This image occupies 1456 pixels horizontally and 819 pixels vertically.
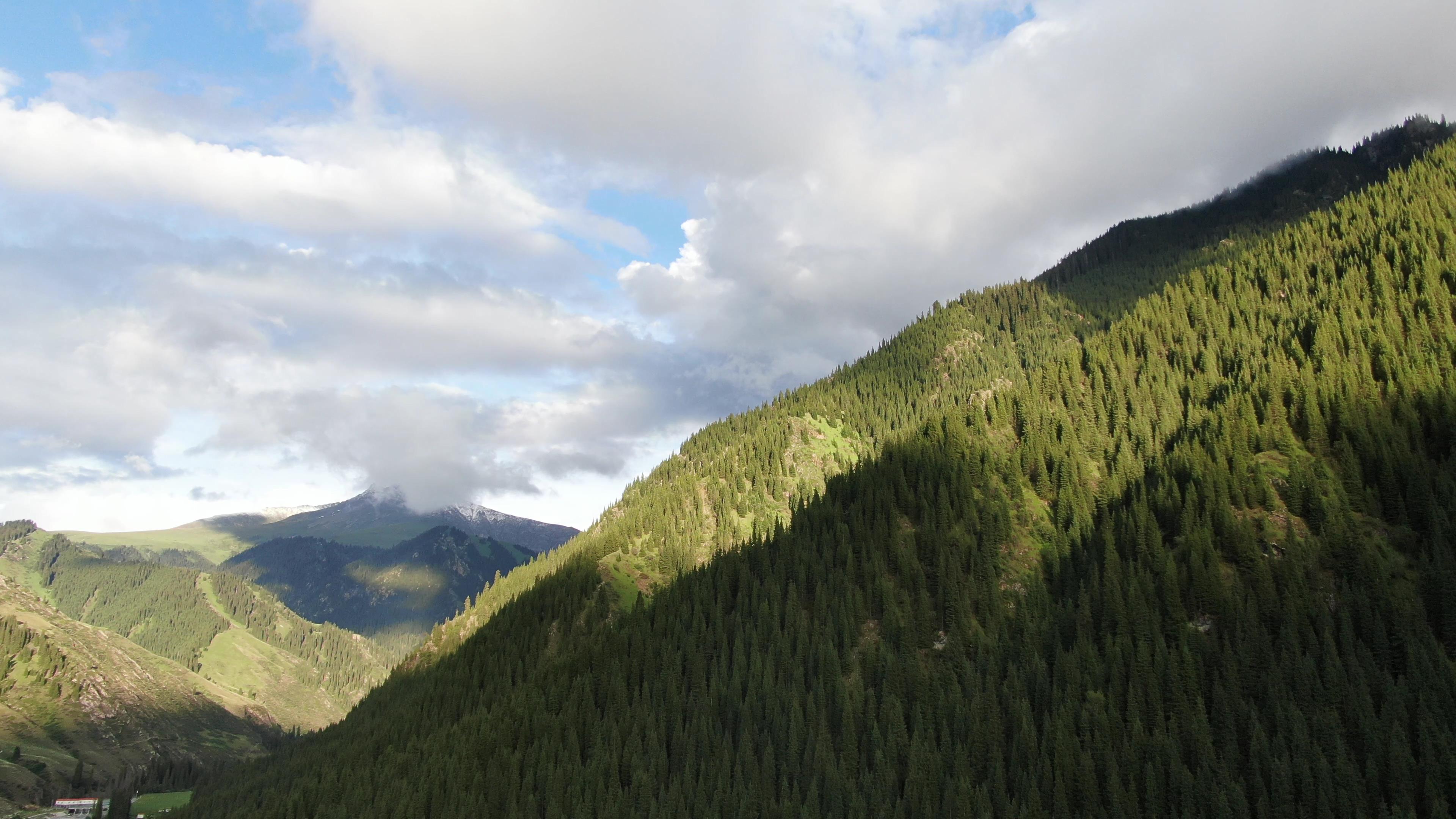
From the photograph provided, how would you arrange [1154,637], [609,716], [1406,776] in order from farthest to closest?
[609,716]
[1154,637]
[1406,776]

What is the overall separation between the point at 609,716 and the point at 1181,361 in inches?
6190

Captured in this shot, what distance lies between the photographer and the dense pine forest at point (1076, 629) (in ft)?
342

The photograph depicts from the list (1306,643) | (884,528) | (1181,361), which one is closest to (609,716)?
(884,528)

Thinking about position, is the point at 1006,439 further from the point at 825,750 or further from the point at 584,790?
the point at 584,790

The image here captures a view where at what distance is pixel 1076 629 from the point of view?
131 meters

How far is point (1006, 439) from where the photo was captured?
596ft

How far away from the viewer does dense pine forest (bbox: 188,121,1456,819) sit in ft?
342

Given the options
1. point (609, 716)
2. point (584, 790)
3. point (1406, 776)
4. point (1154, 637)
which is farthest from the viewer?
point (609, 716)

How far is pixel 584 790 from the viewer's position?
443ft

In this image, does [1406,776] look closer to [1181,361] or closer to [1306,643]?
[1306,643]

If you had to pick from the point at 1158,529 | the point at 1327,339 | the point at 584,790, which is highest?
the point at 1327,339

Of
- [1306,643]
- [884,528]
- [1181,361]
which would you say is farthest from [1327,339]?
[884,528]

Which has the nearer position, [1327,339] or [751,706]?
[751,706]

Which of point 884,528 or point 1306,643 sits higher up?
point 884,528
